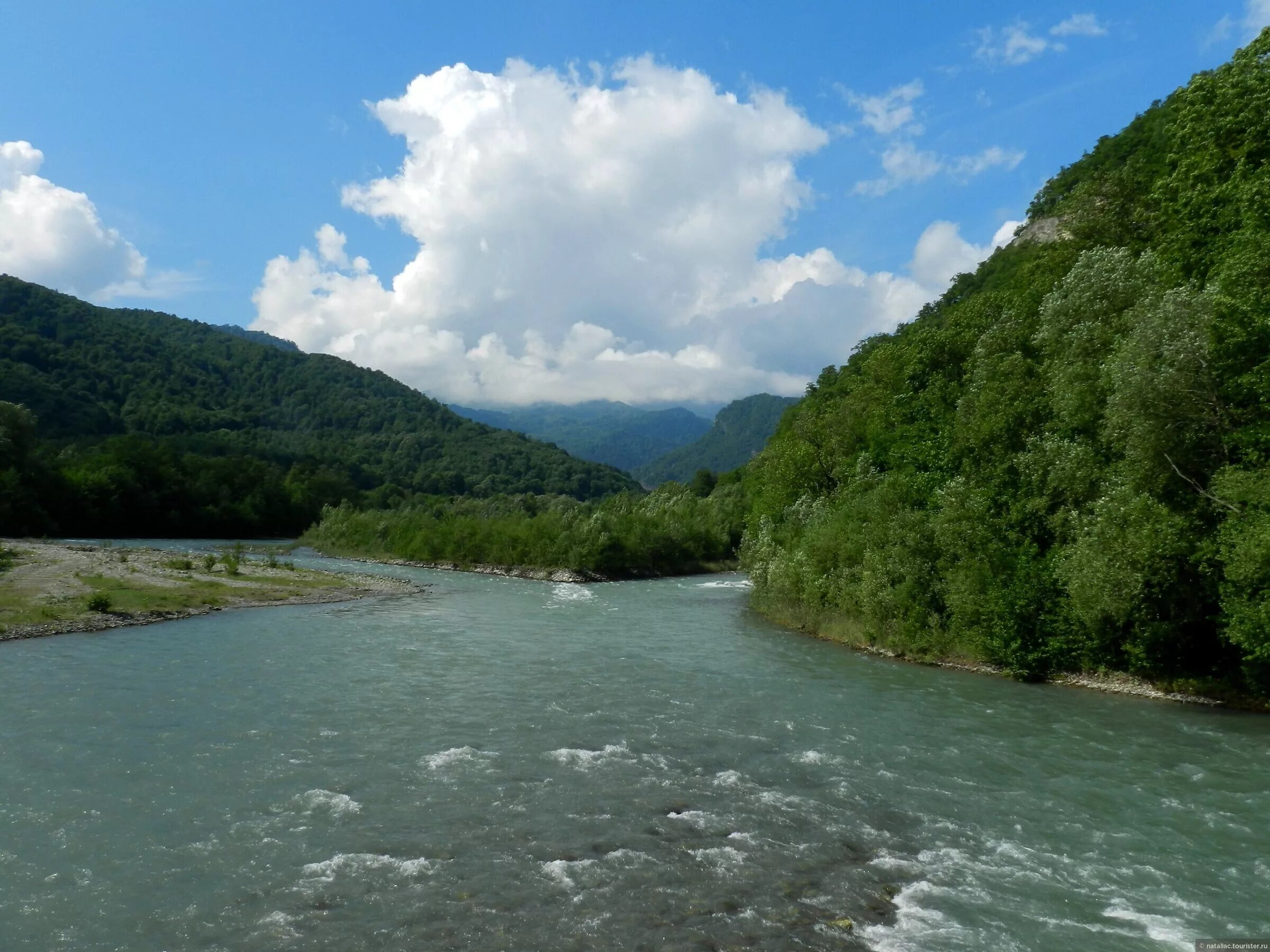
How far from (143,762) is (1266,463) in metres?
31.4

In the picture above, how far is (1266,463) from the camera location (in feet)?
77.7

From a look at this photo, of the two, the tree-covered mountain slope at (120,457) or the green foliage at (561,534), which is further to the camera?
the tree-covered mountain slope at (120,457)

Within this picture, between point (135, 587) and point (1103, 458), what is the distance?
54263mm

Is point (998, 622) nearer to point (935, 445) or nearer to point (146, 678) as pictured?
point (935, 445)

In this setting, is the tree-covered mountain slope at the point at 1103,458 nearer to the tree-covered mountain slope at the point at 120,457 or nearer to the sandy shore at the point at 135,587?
the sandy shore at the point at 135,587

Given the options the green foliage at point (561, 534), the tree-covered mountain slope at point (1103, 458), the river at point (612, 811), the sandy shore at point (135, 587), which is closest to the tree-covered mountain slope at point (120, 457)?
the green foliage at point (561, 534)

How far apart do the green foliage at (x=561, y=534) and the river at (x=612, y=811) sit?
5848 centimetres

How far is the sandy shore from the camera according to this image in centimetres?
4081

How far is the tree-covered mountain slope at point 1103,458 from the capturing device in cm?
2492

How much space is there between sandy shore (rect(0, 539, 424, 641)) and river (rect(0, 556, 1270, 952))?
12.7 m

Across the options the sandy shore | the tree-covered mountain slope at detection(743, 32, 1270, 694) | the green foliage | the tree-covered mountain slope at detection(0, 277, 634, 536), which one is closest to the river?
the tree-covered mountain slope at detection(743, 32, 1270, 694)

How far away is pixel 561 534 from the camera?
294 ft

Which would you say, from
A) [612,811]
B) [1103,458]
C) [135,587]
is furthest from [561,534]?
[612,811]

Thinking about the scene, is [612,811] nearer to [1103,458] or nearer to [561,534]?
[1103,458]
